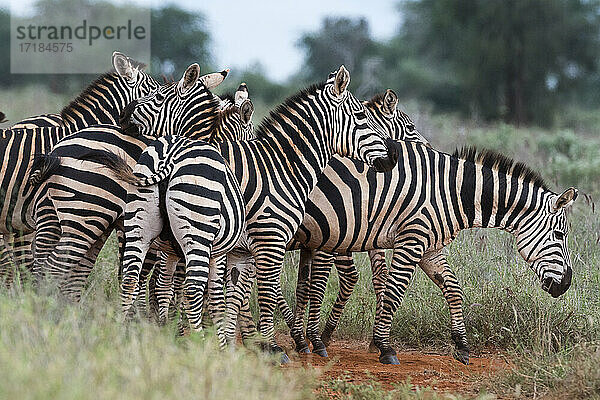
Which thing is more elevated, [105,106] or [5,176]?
[105,106]

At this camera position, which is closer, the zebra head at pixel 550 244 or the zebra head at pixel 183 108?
the zebra head at pixel 183 108

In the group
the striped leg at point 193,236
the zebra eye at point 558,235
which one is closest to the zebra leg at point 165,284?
the striped leg at point 193,236

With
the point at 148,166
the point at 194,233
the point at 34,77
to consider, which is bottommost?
the point at 194,233

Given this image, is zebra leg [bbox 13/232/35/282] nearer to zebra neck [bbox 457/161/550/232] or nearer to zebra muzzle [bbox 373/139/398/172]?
zebra muzzle [bbox 373/139/398/172]

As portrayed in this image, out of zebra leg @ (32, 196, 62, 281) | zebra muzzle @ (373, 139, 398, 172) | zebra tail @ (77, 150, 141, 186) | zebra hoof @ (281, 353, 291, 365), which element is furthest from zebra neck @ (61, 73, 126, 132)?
zebra hoof @ (281, 353, 291, 365)

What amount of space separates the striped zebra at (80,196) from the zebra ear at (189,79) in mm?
661

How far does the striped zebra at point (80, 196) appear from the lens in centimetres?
558

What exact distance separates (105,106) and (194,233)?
2.38 meters

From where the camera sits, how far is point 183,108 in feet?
20.6

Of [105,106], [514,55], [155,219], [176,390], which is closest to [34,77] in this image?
[514,55]

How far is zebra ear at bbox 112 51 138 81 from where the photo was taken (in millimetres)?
6863

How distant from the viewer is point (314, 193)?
6.66 m

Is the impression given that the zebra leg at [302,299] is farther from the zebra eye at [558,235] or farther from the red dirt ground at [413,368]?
the zebra eye at [558,235]

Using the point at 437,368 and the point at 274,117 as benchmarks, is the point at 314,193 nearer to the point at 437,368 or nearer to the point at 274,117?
the point at 274,117
